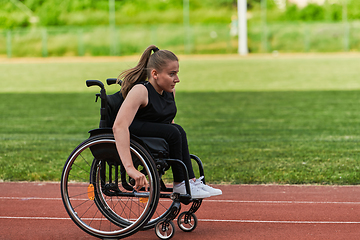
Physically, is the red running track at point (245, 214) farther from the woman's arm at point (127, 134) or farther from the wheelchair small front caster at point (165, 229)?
the woman's arm at point (127, 134)

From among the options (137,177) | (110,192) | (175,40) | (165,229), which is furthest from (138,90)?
(175,40)

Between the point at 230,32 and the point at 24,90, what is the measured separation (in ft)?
92.9

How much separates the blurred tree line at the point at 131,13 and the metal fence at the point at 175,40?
7470mm

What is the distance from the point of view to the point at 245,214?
4.53 meters

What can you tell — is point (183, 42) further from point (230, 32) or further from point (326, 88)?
point (326, 88)

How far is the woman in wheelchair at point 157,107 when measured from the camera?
3.64 m

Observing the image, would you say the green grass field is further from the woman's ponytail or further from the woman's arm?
the woman's arm

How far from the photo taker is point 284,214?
4504 mm

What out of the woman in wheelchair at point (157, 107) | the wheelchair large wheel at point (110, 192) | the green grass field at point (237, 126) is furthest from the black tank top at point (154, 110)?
the green grass field at point (237, 126)

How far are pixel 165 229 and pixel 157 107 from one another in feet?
2.92

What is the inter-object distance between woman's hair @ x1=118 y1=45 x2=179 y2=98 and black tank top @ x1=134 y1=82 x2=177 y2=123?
0.34ft

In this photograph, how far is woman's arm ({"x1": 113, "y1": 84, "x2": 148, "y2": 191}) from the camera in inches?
138

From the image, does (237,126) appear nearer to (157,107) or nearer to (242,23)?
(157,107)

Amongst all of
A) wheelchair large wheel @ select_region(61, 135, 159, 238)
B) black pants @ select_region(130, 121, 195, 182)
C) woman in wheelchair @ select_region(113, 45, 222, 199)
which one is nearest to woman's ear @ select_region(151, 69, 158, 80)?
woman in wheelchair @ select_region(113, 45, 222, 199)
